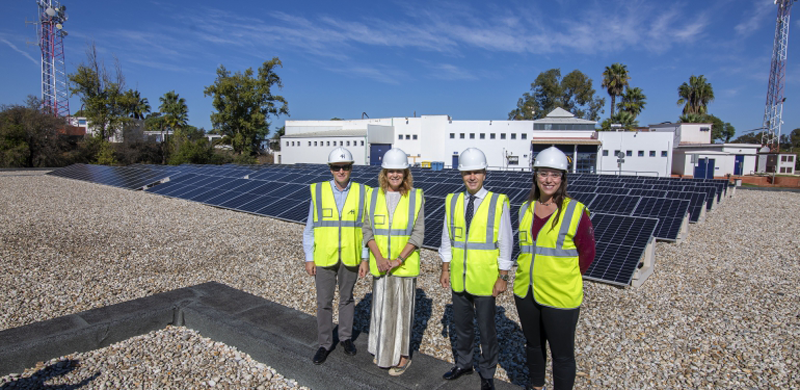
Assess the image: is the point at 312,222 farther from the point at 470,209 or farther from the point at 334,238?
the point at 470,209

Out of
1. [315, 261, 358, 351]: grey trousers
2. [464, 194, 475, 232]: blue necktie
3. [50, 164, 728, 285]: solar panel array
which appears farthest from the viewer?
[50, 164, 728, 285]: solar panel array

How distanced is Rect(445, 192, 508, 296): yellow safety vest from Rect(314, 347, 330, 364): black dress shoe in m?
1.29

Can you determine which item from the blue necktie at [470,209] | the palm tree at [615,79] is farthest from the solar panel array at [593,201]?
the palm tree at [615,79]

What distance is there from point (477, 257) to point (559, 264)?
58 centimetres

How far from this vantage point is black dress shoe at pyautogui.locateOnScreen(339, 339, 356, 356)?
3.75 meters

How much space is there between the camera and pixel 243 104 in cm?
4853

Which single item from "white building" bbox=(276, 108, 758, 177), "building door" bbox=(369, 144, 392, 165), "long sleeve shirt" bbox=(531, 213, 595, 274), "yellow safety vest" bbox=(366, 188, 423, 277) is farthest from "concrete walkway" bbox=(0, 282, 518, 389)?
"building door" bbox=(369, 144, 392, 165)

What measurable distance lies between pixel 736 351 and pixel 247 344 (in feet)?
16.2

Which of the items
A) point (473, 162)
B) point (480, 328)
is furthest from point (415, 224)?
point (480, 328)

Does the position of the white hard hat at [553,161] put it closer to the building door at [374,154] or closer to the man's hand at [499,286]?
the man's hand at [499,286]

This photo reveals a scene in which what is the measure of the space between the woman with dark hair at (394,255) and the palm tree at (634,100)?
56039 mm

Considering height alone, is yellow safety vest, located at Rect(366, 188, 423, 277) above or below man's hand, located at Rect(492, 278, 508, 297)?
above

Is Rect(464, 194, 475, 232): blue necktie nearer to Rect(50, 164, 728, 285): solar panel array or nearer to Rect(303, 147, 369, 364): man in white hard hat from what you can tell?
Rect(303, 147, 369, 364): man in white hard hat

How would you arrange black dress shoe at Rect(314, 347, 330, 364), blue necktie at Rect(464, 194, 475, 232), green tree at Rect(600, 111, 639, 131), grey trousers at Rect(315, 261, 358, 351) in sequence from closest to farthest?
blue necktie at Rect(464, 194, 475, 232) → black dress shoe at Rect(314, 347, 330, 364) → grey trousers at Rect(315, 261, 358, 351) → green tree at Rect(600, 111, 639, 131)
